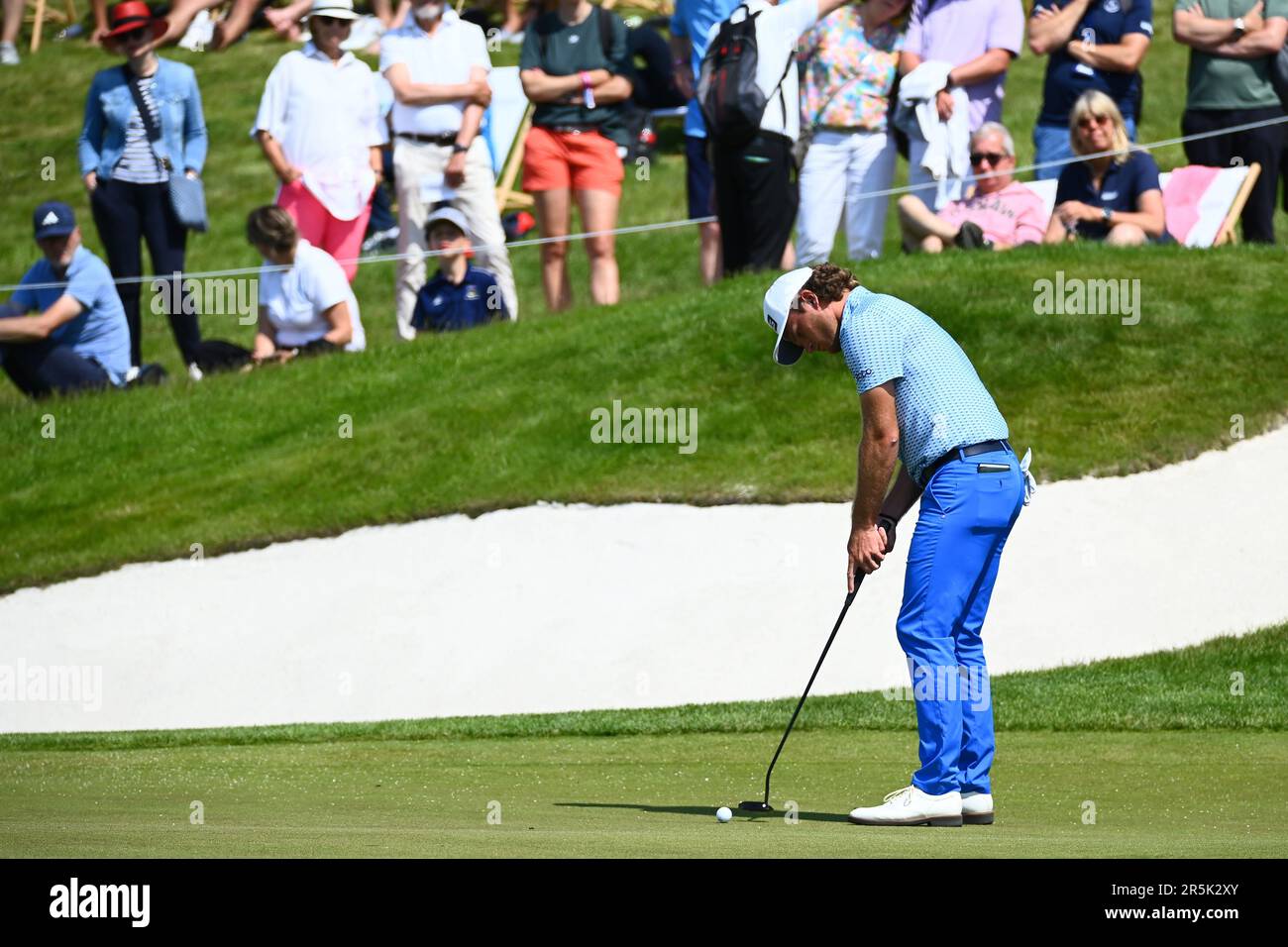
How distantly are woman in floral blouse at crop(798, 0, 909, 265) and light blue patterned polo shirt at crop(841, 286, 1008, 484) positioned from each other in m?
8.60

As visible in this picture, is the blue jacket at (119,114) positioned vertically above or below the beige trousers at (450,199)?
above

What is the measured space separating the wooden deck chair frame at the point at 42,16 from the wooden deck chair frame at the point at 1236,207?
→ 21.2 m

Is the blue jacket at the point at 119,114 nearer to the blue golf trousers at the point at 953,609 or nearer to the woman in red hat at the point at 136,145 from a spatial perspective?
the woman in red hat at the point at 136,145

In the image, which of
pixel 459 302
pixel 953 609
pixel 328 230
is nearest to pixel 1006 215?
pixel 459 302

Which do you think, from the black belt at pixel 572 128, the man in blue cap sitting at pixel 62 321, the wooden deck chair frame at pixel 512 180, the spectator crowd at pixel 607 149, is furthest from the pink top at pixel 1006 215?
the wooden deck chair frame at pixel 512 180

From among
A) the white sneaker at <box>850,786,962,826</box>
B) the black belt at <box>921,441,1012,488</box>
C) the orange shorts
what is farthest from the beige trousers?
the white sneaker at <box>850,786,962,826</box>

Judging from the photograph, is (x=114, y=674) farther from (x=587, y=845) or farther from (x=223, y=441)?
(x=587, y=845)

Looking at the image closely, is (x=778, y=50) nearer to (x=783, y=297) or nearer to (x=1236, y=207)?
(x=1236, y=207)

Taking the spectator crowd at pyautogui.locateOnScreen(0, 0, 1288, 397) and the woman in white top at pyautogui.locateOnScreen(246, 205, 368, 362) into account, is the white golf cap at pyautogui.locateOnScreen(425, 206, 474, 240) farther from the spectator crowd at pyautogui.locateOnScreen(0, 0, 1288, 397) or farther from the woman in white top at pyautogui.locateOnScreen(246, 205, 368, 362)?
the woman in white top at pyautogui.locateOnScreen(246, 205, 368, 362)

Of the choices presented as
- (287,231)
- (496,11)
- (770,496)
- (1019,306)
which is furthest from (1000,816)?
(496,11)

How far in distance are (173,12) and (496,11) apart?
6396 mm

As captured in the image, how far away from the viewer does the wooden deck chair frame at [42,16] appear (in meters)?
32.0

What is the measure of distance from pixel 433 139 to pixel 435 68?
57 centimetres

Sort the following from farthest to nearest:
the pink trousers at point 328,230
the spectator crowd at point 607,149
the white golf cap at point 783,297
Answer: the pink trousers at point 328,230, the spectator crowd at point 607,149, the white golf cap at point 783,297
